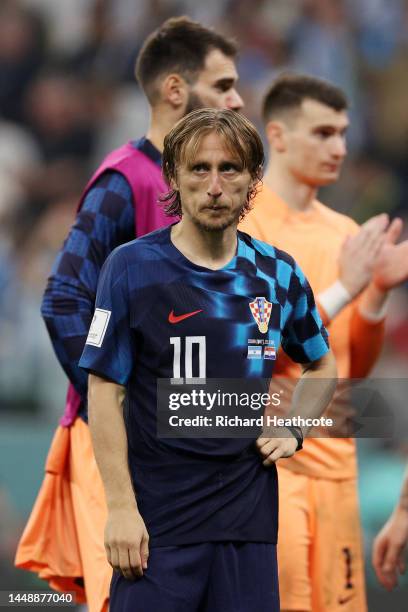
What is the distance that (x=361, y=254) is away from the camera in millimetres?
5117

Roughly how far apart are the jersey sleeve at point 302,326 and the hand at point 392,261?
1623 millimetres

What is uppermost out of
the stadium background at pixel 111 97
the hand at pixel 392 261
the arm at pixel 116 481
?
the stadium background at pixel 111 97

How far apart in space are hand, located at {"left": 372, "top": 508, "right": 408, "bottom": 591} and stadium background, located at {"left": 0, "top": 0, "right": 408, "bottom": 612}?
15.6ft

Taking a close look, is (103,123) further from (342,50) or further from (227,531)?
(227,531)

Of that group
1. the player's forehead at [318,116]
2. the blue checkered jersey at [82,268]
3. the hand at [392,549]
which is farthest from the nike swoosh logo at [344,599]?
the player's forehead at [318,116]

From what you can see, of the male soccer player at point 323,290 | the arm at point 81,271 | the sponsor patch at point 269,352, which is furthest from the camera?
the male soccer player at point 323,290

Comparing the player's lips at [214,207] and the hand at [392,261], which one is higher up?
the hand at [392,261]

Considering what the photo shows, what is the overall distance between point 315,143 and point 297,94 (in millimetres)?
320

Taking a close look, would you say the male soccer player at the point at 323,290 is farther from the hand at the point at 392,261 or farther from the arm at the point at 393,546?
the arm at the point at 393,546

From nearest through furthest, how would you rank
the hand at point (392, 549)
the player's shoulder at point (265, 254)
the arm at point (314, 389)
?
the player's shoulder at point (265, 254), the arm at point (314, 389), the hand at point (392, 549)

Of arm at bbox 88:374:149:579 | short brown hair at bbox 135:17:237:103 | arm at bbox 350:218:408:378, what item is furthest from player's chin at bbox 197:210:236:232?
arm at bbox 350:218:408:378

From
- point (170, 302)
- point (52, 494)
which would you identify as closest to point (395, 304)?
point (52, 494)

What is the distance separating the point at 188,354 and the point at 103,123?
7472mm

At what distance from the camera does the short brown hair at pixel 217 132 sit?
329 cm
